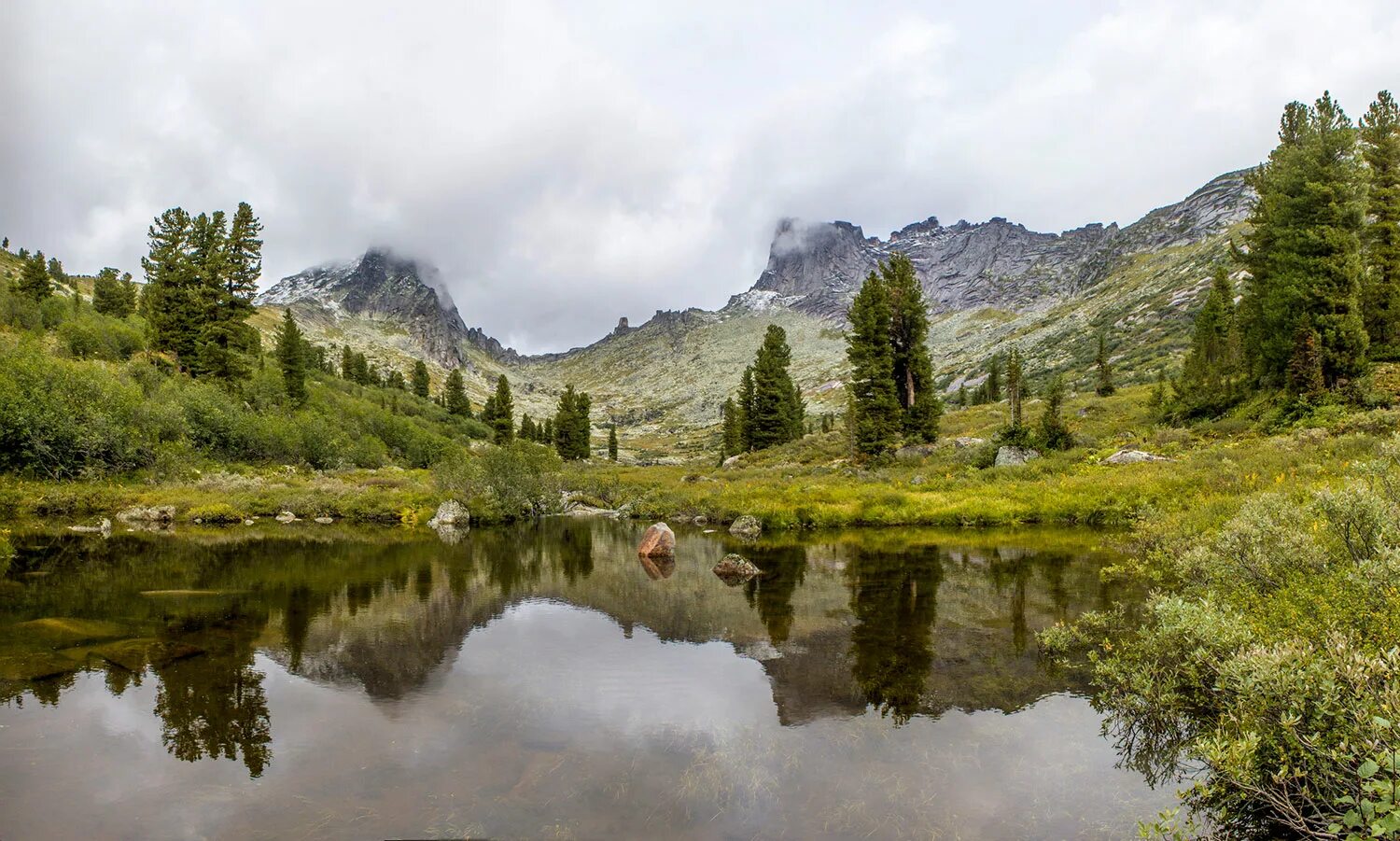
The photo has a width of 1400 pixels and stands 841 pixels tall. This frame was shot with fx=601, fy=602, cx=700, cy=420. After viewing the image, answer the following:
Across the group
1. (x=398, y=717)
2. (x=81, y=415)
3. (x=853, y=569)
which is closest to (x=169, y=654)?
(x=398, y=717)

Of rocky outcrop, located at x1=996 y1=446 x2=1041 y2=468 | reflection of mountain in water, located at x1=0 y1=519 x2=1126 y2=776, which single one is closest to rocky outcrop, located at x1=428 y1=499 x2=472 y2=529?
reflection of mountain in water, located at x1=0 y1=519 x2=1126 y2=776

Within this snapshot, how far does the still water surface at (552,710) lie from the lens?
6711 mm

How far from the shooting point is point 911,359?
53.2 m

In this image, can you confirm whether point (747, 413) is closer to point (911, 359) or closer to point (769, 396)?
point (769, 396)

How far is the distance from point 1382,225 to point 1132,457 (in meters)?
21.3

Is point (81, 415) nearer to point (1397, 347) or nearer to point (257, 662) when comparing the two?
point (257, 662)

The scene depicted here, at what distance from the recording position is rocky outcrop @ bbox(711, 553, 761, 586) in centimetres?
1954

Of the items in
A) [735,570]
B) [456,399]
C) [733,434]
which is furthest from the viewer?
[456,399]

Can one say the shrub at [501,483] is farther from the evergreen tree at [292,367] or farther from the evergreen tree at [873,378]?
the evergreen tree at [292,367]

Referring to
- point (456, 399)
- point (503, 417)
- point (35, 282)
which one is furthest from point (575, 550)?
point (456, 399)

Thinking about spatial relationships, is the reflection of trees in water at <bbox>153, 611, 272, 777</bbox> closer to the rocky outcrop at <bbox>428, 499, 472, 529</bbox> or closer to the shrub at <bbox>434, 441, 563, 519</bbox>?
the rocky outcrop at <bbox>428, 499, 472, 529</bbox>

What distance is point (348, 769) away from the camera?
25.6ft

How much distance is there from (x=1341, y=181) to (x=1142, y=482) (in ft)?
74.5

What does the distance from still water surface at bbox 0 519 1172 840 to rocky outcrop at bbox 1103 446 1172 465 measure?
16.7m
